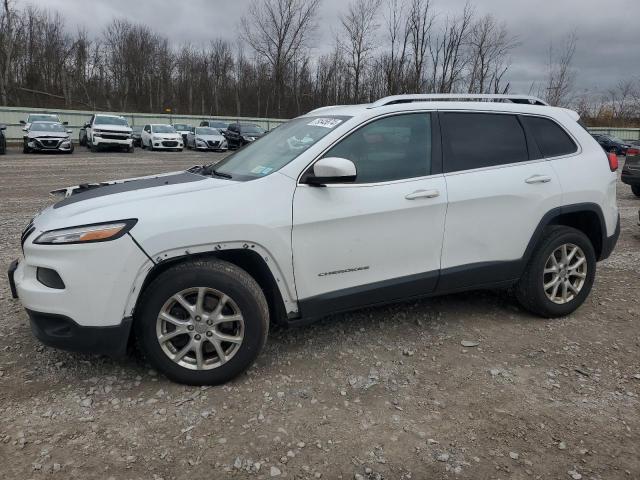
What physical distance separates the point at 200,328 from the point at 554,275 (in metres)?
2.91

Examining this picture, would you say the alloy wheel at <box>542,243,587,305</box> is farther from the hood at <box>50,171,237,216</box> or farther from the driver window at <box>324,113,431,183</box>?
the hood at <box>50,171,237,216</box>

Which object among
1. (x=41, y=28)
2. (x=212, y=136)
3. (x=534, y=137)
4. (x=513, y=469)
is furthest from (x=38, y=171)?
(x=41, y=28)

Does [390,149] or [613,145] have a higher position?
[613,145]

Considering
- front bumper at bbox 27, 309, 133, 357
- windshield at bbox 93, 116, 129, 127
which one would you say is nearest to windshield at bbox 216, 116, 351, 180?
front bumper at bbox 27, 309, 133, 357

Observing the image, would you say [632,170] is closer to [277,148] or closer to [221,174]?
[277,148]

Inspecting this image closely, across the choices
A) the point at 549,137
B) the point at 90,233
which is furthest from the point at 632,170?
the point at 90,233

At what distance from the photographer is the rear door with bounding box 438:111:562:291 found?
12.0 feet

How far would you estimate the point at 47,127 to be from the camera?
72.4 ft

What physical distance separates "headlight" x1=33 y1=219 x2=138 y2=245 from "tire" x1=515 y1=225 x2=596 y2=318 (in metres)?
3.06

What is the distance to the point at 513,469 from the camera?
7.96ft

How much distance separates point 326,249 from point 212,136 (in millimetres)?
26394

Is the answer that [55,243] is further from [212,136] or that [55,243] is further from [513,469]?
[212,136]

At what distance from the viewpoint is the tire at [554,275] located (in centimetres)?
404

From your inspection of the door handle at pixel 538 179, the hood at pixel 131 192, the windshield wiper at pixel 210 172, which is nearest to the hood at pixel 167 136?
the windshield wiper at pixel 210 172
